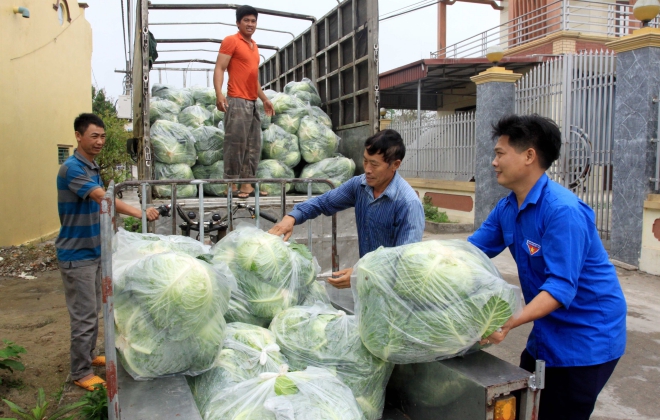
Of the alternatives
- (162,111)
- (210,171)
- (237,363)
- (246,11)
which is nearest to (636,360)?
(237,363)

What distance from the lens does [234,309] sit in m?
2.26

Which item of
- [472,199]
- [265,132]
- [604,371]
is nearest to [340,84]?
[265,132]

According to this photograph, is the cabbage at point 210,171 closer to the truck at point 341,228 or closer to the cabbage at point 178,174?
the cabbage at point 178,174

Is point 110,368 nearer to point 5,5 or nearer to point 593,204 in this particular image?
point 593,204

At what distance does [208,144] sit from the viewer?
18.2 feet

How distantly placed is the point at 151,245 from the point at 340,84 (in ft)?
13.8

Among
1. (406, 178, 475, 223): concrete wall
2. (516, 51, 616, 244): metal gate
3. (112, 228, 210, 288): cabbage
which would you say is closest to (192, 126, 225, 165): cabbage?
(112, 228, 210, 288): cabbage

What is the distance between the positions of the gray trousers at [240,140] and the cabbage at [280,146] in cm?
43

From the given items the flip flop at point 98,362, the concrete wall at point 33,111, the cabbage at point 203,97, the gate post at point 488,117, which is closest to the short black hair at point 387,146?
the flip flop at point 98,362

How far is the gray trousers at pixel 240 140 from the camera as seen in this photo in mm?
5020

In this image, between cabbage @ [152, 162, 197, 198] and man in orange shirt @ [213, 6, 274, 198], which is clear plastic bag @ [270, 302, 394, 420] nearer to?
man in orange shirt @ [213, 6, 274, 198]

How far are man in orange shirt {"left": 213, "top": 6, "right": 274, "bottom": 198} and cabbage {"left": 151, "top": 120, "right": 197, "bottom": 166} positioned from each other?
20.1 inches

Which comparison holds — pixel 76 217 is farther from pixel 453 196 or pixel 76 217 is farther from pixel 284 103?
pixel 453 196

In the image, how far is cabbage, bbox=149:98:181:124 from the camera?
5.83 meters
